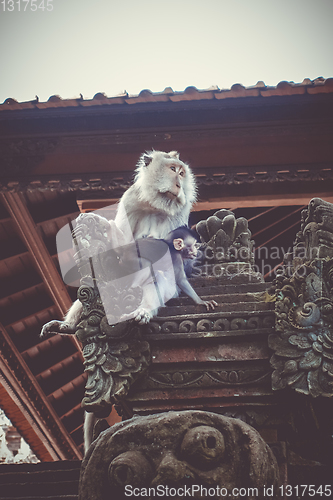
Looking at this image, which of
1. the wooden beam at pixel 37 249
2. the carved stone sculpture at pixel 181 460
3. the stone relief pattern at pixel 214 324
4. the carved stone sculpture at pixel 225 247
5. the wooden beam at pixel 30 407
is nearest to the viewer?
the carved stone sculpture at pixel 181 460

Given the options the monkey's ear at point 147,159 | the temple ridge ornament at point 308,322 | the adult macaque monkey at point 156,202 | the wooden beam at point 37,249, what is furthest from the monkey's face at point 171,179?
the wooden beam at point 37,249

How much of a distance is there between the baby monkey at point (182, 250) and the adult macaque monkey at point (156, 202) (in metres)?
0.53

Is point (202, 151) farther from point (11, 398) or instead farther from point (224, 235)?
point (11, 398)

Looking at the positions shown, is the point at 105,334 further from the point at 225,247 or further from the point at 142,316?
the point at 225,247

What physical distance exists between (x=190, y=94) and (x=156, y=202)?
108 inches

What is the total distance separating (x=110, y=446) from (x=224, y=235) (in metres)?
2.11

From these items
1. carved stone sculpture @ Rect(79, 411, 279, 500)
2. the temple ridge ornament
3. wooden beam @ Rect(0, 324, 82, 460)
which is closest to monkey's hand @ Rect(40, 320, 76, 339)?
carved stone sculpture @ Rect(79, 411, 279, 500)

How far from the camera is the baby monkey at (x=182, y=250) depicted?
4.01m

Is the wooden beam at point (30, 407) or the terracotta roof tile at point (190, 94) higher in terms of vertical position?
the terracotta roof tile at point (190, 94)

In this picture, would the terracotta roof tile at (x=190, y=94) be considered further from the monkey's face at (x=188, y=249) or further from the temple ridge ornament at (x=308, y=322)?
the temple ridge ornament at (x=308, y=322)

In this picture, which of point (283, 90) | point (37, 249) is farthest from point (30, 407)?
point (283, 90)

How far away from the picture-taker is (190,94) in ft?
23.2

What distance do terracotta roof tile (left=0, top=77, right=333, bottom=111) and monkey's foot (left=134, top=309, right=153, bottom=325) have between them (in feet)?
14.2

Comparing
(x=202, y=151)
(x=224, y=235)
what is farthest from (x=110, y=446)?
(x=202, y=151)
